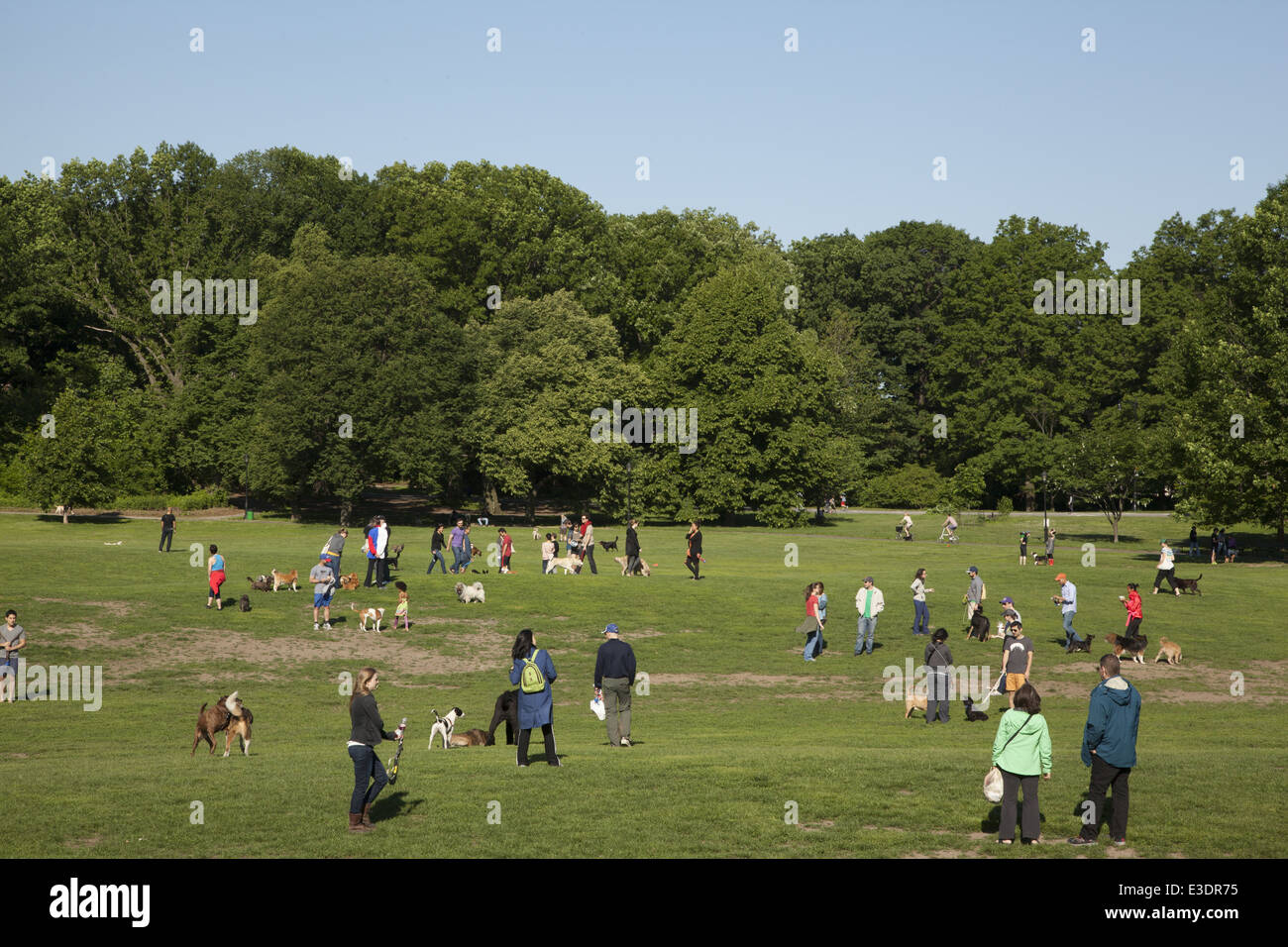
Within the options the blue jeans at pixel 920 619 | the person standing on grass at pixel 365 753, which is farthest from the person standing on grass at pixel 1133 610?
the person standing on grass at pixel 365 753

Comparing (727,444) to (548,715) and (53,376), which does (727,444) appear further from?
(548,715)

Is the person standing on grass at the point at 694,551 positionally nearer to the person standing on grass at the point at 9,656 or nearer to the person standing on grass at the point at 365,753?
the person standing on grass at the point at 9,656

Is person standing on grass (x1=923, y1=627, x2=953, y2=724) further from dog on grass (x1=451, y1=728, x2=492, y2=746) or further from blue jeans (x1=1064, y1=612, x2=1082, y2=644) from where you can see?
blue jeans (x1=1064, y1=612, x2=1082, y2=644)

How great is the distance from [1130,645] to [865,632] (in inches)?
264

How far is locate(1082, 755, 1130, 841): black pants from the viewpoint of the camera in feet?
39.7

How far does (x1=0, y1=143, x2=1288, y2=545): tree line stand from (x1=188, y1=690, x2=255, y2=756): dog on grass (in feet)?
150

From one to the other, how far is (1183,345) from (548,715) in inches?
2067

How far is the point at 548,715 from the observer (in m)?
16.1

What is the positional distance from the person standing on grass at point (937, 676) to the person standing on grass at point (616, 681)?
6.04m

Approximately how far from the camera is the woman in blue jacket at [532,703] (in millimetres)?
16016

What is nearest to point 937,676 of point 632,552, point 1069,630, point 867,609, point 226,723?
point 867,609

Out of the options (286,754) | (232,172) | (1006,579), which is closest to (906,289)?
(232,172)

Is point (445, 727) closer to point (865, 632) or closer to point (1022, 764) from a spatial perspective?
point (1022, 764)

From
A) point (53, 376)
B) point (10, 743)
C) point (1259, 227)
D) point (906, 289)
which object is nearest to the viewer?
point (10, 743)
